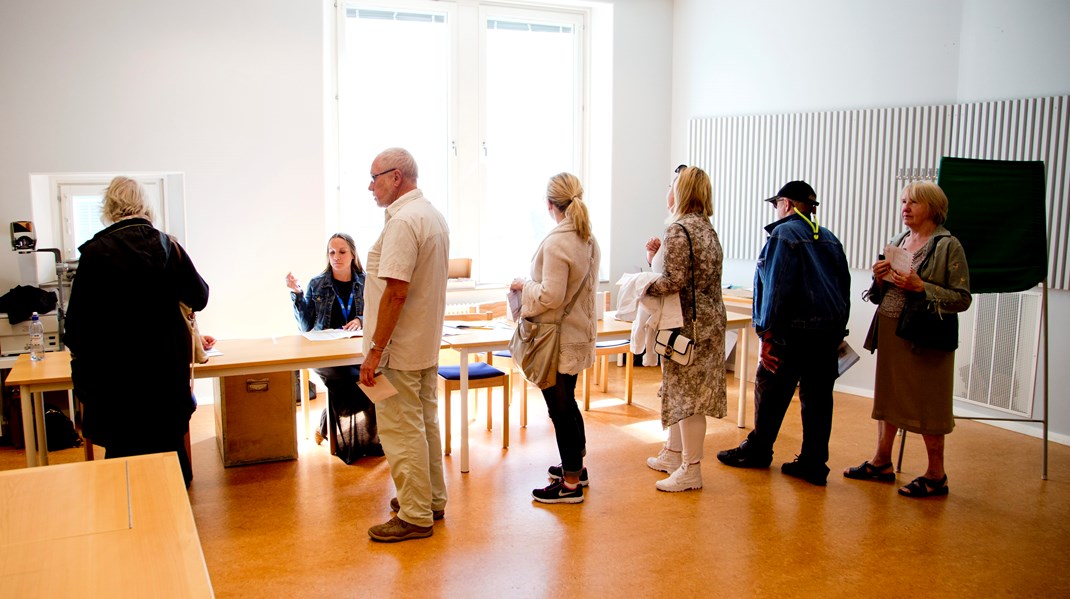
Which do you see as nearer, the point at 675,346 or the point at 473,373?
the point at 675,346

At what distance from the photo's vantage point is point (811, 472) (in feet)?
13.1

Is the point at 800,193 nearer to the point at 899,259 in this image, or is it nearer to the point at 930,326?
the point at 899,259

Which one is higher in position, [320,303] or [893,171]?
[893,171]

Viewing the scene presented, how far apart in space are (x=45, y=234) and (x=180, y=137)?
1060 mm

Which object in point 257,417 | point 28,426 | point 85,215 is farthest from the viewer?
point 85,215

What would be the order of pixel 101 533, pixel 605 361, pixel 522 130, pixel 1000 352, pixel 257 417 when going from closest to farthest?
1. pixel 101 533
2. pixel 257 417
3. pixel 1000 352
4. pixel 605 361
5. pixel 522 130

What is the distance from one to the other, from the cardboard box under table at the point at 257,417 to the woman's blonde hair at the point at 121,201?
1358 mm

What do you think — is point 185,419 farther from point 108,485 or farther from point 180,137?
point 180,137

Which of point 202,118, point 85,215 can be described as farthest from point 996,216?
point 85,215

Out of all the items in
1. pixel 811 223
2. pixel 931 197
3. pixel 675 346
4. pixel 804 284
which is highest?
pixel 931 197

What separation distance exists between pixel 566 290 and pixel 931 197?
1806mm

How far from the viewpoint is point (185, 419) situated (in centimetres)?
319

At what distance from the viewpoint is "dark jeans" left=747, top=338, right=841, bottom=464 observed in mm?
3850

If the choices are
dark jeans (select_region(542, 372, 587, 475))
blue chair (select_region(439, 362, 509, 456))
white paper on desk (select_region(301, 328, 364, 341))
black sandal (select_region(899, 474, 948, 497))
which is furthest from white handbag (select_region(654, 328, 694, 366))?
white paper on desk (select_region(301, 328, 364, 341))
